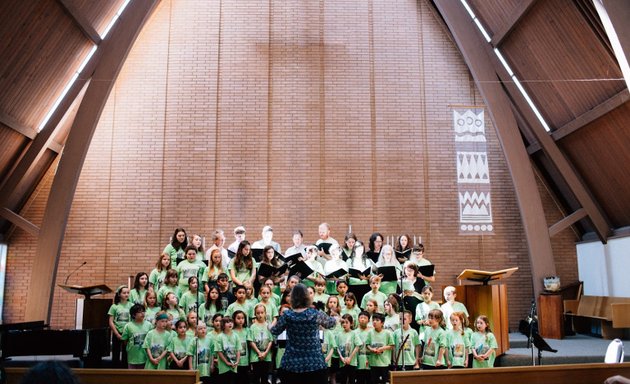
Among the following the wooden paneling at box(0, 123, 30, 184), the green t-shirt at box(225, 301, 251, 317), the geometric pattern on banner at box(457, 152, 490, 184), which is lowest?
the green t-shirt at box(225, 301, 251, 317)

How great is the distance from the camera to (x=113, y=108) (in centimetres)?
1178

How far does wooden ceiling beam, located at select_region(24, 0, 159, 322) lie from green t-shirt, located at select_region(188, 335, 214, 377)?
15.8 feet

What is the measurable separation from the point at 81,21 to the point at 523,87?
7884mm

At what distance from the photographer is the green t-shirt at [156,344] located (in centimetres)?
664

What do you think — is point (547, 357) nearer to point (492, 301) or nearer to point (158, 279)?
point (492, 301)

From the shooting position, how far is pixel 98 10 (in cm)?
1016

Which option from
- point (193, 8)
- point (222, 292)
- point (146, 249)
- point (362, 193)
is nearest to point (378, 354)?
point (222, 292)

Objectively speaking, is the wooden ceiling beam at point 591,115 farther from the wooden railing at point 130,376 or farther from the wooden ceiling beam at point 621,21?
the wooden railing at point 130,376

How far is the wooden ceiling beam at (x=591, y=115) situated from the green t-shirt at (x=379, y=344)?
17.7 feet

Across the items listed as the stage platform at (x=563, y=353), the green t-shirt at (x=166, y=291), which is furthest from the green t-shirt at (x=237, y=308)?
the stage platform at (x=563, y=353)

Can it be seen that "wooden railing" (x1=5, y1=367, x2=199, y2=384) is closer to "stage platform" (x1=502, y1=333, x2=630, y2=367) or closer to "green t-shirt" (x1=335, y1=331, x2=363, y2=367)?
"green t-shirt" (x1=335, y1=331, x2=363, y2=367)

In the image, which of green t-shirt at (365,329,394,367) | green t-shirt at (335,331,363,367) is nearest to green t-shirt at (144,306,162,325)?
green t-shirt at (335,331,363,367)

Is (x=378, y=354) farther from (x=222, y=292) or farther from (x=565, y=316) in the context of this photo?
(x=565, y=316)

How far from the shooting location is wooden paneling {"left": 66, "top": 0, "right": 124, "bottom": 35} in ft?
31.4
